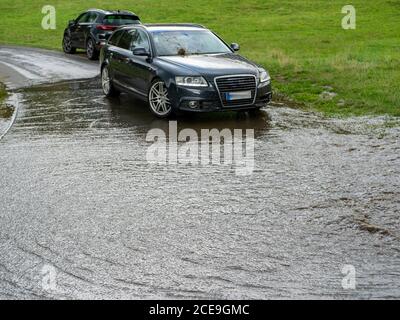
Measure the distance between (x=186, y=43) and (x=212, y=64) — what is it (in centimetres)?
132

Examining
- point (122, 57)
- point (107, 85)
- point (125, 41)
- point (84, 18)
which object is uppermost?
point (84, 18)

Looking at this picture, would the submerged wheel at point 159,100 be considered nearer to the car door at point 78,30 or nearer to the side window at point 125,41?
the side window at point 125,41

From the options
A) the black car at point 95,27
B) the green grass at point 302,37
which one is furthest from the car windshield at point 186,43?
the black car at point 95,27

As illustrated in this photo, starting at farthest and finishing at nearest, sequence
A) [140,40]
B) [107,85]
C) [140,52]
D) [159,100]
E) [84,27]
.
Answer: [84,27]
[107,85]
[140,40]
[140,52]
[159,100]

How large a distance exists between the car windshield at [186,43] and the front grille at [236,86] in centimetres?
152

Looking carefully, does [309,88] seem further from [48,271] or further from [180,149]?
[48,271]

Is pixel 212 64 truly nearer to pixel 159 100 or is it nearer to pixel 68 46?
pixel 159 100

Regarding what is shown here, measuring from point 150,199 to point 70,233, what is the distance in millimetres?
1351

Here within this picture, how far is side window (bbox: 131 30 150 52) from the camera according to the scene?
13680 millimetres

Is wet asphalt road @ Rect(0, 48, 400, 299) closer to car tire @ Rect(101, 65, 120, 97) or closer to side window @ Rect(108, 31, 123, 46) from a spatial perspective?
car tire @ Rect(101, 65, 120, 97)

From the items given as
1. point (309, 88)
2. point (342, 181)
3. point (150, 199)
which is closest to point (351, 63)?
point (309, 88)

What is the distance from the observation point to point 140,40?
46.0ft

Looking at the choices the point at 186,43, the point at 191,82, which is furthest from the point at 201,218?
the point at 186,43

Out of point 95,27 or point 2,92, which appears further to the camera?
point 95,27
